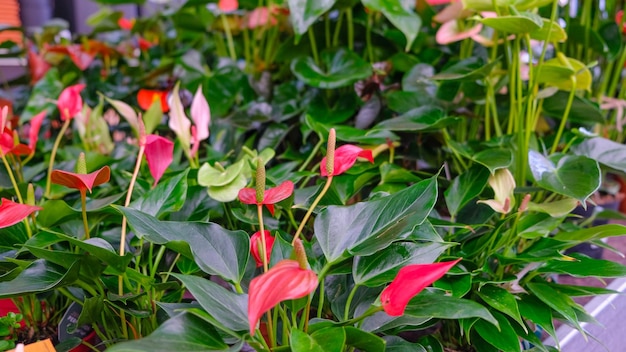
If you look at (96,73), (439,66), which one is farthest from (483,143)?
(96,73)

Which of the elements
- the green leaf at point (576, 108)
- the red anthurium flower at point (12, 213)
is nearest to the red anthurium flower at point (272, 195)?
the red anthurium flower at point (12, 213)

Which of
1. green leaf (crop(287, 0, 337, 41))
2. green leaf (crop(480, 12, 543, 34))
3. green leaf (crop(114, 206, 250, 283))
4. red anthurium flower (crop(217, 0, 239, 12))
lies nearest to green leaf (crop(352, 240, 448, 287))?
green leaf (crop(114, 206, 250, 283))

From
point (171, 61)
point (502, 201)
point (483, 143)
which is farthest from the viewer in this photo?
point (171, 61)

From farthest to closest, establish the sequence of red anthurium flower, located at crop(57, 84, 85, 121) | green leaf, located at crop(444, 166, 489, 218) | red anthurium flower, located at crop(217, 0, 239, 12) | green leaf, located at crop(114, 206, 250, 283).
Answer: red anthurium flower, located at crop(217, 0, 239, 12)
red anthurium flower, located at crop(57, 84, 85, 121)
green leaf, located at crop(444, 166, 489, 218)
green leaf, located at crop(114, 206, 250, 283)

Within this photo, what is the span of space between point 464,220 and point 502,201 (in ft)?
0.28

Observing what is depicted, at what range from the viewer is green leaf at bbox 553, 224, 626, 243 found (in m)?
0.59

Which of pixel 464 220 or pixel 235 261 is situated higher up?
pixel 235 261

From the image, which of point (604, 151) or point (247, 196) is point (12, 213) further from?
point (604, 151)

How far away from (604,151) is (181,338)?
0.69m

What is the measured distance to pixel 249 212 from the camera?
0.69 m

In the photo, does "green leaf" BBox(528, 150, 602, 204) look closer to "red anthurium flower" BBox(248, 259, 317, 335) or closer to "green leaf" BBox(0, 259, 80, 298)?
"red anthurium flower" BBox(248, 259, 317, 335)

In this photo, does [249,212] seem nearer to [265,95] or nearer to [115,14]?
[265,95]

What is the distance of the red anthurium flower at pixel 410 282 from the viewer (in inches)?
15.3

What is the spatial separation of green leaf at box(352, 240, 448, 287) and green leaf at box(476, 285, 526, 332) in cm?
12
